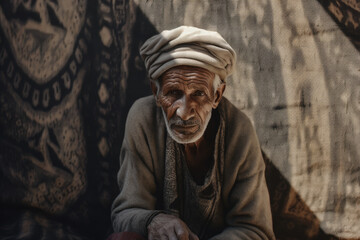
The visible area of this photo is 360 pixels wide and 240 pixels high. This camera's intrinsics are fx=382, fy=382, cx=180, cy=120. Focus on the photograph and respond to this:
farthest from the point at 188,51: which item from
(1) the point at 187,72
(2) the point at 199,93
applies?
(2) the point at 199,93

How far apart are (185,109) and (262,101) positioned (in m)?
0.93

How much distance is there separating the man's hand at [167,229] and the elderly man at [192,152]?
2 cm

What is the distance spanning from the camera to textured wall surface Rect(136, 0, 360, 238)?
2.68m

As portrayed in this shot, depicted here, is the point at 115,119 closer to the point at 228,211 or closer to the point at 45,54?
the point at 45,54

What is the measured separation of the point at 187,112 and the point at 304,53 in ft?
3.83

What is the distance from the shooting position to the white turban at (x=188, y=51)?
2.01m

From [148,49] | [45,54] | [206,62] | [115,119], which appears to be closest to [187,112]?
[206,62]

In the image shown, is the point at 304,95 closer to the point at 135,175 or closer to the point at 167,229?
the point at 135,175

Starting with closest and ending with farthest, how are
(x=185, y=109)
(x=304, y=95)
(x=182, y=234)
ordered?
1. (x=182, y=234)
2. (x=185, y=109)
3. (x=304, y=95)

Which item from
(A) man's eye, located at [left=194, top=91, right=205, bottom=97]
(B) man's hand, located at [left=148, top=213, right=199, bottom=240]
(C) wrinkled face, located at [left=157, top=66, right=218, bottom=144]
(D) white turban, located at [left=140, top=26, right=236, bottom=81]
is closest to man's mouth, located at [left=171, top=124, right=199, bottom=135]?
(C) wrinkled face, located at [left=157, top=66, right=218, bottom=144]

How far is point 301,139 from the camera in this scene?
8.89ft

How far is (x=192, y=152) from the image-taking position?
226 cm

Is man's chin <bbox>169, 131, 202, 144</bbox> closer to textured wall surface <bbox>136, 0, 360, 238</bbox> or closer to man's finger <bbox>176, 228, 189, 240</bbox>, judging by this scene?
man's finger <bbox>176, 228, 189, 240</bbox>

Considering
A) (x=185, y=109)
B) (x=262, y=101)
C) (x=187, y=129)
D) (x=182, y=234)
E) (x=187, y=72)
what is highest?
(x=187, y=72)
